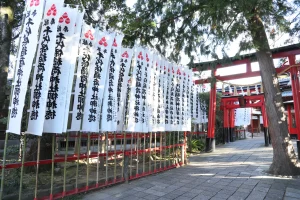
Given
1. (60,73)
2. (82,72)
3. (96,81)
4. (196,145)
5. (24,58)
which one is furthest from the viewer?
(196,145)

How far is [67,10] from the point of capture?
13.6 ft

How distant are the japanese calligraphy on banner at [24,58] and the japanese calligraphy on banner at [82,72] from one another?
0.87 metres

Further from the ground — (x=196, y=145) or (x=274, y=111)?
(x=274, y=111)

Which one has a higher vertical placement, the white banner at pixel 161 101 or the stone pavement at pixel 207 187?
the white banner at pixel 161 101

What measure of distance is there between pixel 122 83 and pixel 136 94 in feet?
1.85

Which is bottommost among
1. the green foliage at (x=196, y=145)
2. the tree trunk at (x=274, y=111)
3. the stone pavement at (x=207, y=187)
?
the stone pavement at (x=207, y=187)

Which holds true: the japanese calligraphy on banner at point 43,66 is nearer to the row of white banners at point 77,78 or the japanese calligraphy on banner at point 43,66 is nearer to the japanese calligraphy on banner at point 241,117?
the row of white banners at point 77,78

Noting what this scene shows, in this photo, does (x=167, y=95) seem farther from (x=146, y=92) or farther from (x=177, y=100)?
(x=146, y=92)

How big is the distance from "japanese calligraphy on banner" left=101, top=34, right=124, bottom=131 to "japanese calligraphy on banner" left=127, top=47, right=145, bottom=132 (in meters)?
0.60

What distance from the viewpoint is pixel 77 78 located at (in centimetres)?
438

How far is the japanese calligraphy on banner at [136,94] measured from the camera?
5.55 m

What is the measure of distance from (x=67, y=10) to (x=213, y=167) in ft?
21.0

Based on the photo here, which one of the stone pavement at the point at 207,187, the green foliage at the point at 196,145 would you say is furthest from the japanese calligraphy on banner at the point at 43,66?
the green foliage at the point at 196,145

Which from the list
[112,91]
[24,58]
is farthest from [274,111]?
[24,58]
